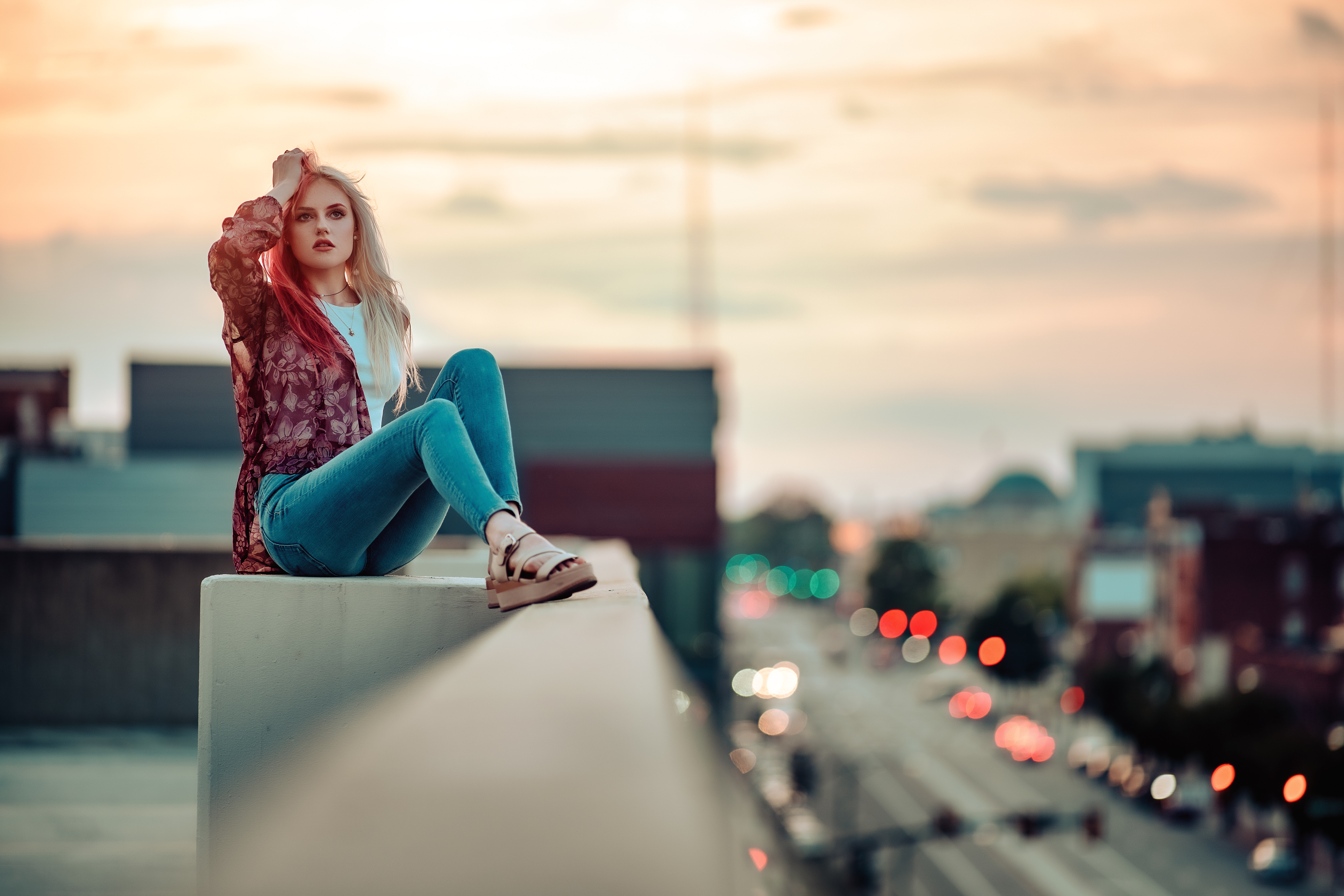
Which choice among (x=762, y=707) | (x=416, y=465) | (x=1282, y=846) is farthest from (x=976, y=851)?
(x=416, y=465)

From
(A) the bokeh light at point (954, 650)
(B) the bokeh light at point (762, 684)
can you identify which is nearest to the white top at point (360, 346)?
(B) the bokeh light at point (762, 684)

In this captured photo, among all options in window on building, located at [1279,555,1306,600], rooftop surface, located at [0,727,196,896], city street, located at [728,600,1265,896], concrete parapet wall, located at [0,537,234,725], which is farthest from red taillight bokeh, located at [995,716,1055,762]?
rooftop surface, located at [0,727,196,896]

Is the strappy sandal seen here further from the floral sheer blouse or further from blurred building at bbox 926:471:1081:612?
blurred building at bbox 926:471:1081:612

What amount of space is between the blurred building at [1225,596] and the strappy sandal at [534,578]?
52.2m

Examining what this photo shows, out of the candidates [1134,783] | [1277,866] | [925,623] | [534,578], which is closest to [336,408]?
Answer: [534,578]

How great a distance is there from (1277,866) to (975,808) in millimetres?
13438

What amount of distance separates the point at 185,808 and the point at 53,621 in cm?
445

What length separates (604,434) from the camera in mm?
39688

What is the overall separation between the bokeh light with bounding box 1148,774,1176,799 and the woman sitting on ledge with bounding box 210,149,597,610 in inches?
2069

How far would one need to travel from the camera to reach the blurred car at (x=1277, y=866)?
40219 millimetres

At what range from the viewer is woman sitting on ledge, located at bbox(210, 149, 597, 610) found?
172 inches

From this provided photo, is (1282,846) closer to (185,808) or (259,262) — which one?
(185,808)

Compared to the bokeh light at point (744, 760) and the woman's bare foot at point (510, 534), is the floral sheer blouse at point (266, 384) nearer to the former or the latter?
the woman's bare foot at point (510, 534)

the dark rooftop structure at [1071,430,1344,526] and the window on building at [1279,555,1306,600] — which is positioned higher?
the dark rooftop structure at [1071,430,1344,526]
